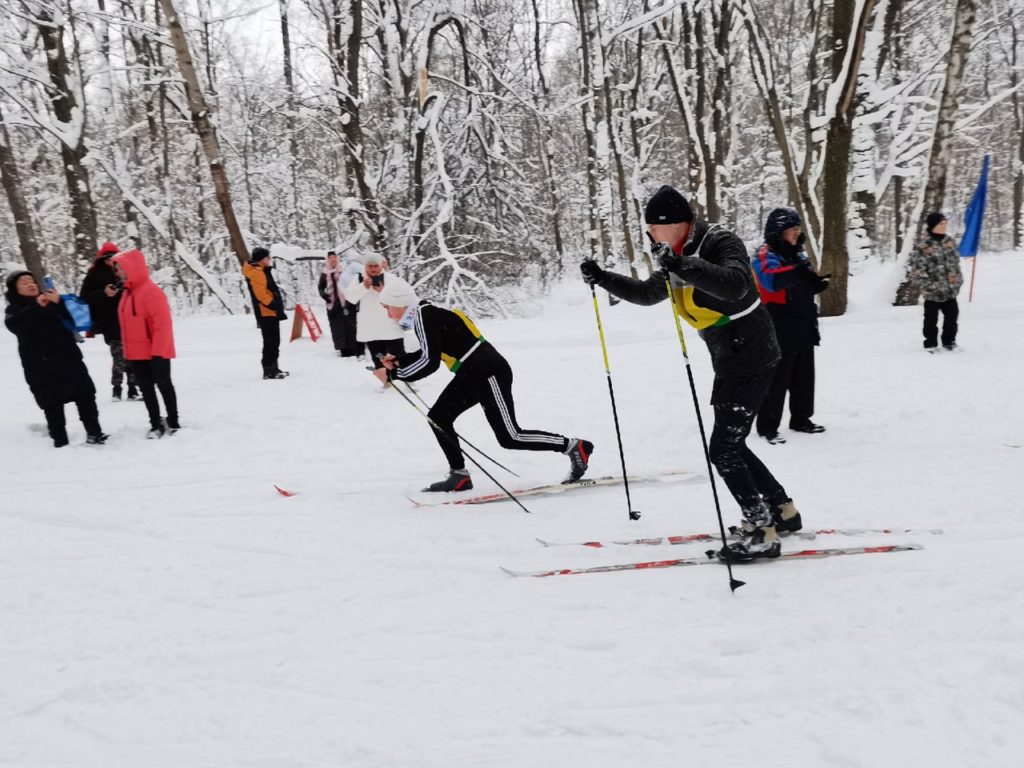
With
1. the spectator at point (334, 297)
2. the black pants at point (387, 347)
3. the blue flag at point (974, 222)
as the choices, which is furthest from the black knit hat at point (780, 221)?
the spectator at point (334, 297)

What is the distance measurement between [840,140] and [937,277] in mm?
3204

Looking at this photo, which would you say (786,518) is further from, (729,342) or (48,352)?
(48,352)


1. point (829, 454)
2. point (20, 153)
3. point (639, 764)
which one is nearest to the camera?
point (639, 764)

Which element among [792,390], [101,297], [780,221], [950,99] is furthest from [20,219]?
[950,99]

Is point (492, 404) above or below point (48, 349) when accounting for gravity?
below

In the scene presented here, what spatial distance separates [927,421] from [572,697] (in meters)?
5.15

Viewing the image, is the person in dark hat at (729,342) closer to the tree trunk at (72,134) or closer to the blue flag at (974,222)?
the blue flag at (974,222)

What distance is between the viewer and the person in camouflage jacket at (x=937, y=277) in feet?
26.2

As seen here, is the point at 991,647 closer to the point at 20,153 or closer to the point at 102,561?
the point at 102,561

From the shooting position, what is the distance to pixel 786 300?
19.8ft

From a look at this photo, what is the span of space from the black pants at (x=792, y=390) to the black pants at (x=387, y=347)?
15.5 feet

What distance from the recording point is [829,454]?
569 centimetres

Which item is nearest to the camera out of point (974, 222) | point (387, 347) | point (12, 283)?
point (12, 283)

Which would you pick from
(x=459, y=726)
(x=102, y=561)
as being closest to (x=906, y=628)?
(x=459, y=726)
